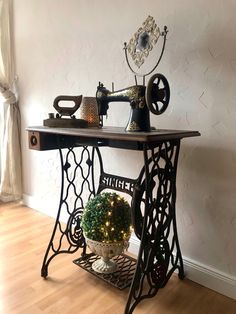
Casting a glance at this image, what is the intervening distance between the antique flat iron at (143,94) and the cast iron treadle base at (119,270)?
853 mm

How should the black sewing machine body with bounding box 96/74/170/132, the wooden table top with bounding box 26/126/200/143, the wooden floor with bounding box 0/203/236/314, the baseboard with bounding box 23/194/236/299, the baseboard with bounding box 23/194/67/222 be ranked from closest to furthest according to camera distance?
the wooden table top with bounding box 26/126/200/143
the black sewing machine body with bounding box 96/74/170/132
the wooden floor with bounding box 0/203/236/314
the baseboard with bounding box 23/194/236/299
the baseboard with bounding box 23/194/67/222

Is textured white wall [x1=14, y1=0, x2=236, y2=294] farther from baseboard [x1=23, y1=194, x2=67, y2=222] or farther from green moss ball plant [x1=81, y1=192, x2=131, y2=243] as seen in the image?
baseboard [x1=23, y1=194, x2=67, y2=222]

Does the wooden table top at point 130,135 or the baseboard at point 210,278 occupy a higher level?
the wooden table top at point 130,135

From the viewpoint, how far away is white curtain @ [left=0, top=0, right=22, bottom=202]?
8.39 ft

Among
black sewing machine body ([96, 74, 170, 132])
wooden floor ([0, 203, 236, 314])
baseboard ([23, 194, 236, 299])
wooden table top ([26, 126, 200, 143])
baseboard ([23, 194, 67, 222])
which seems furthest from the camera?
baseboard ([23, 194, 67, 222])

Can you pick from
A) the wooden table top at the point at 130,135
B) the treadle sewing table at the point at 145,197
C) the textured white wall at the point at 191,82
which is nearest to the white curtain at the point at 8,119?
the textured white wall at the point at 191,82

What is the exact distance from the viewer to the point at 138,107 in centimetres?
131

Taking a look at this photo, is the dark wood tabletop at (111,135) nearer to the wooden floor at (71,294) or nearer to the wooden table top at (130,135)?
the wooden table top at (130,135)

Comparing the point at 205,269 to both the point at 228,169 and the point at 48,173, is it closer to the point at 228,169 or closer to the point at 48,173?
the point at 228,169

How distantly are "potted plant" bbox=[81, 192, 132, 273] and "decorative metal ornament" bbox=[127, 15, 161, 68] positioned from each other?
79 cm

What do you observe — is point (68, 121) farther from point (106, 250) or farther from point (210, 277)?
point (210, 277)

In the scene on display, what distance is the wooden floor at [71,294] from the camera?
1381 millimetres

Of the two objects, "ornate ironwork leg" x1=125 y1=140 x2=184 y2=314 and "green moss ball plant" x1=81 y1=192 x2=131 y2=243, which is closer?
"ornate ironwork leg" x1=125 y1=140 x2=184 y2=314

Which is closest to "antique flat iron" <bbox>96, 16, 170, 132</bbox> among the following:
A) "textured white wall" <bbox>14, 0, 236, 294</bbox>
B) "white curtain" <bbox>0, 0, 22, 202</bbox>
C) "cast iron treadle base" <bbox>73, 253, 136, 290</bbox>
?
"textured white wall" <bbox>14, 0, 236, 294</bbox>
